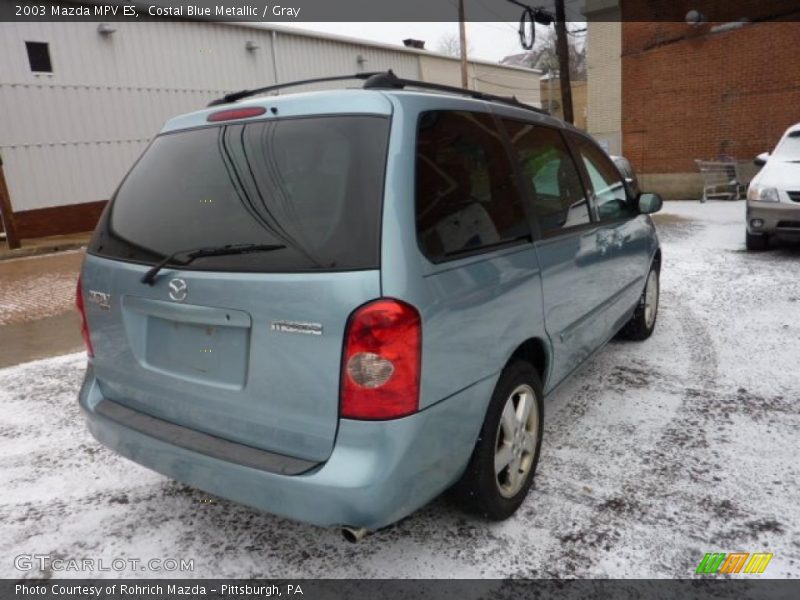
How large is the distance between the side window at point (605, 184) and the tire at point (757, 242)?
4884 millimetres

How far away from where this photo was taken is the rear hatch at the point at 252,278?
6.27 feet

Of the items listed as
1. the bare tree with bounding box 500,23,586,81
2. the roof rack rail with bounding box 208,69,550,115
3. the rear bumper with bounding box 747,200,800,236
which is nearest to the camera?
the roof rack rail with bounding box 208,69,550,115

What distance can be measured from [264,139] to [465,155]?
78 cm

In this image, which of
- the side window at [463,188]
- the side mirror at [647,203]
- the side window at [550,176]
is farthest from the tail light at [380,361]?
the side mirror at [647,203]

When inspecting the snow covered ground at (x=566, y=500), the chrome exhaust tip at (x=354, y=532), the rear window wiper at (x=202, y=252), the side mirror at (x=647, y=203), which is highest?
the rear window wiper at (x=202, y=252)

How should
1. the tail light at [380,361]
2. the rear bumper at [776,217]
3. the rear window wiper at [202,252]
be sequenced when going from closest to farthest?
the tail light at [380,361] → the rear window wiper at [202,252] → the rear bumper at [776,217]

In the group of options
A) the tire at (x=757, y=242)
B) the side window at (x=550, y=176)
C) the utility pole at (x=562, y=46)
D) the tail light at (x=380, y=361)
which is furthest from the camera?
the utility pole at (x=562, y=46)

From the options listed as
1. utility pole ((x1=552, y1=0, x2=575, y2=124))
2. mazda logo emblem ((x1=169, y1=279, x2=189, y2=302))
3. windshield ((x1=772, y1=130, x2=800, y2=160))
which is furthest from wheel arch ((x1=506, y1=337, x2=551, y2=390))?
utility pole ((x1=552, y1=0, x2=575, y2=124))

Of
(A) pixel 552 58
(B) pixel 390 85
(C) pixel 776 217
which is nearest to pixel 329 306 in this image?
(B) pixel 390 85

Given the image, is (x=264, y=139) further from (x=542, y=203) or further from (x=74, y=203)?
(x=74, y=203)

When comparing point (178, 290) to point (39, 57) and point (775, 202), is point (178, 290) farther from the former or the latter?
point (39, 57)

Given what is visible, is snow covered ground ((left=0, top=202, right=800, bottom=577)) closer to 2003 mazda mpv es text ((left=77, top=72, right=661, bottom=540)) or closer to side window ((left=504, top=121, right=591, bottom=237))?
2003 mazda mpv es text ((left=77, top=72, right=661, bottom=540))

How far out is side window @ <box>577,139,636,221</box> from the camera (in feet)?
11.9

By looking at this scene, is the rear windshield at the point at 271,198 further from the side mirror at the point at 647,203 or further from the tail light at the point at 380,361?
the side mirror at the point at 647,203
